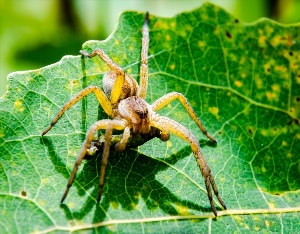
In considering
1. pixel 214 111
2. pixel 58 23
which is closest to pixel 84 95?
pixel 214 111

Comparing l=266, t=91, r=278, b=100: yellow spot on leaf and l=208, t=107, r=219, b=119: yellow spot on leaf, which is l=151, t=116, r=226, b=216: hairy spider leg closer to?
l=208, t=107, r=219, b=119: yellow spot on leaf

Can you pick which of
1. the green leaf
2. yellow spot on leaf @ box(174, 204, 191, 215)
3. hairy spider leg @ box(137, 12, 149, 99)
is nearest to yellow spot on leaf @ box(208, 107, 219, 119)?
the green leaf

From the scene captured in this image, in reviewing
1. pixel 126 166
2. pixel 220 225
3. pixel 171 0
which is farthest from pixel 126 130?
pixel 171 0

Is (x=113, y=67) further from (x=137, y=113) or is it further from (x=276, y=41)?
(x=276, y=41)

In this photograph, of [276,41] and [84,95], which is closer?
[84,95]

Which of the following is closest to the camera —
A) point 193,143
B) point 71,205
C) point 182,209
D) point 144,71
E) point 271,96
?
point 71,205

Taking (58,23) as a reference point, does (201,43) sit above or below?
above
